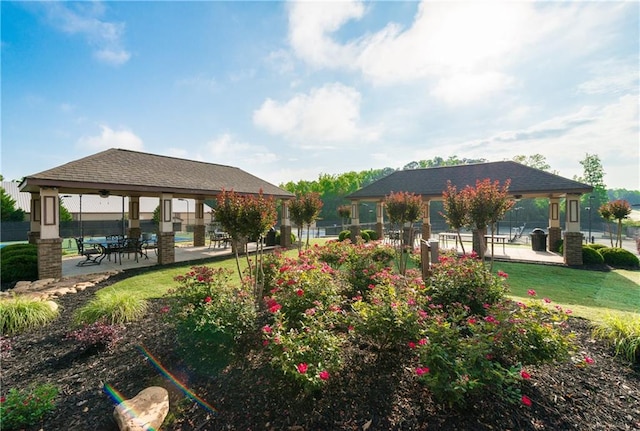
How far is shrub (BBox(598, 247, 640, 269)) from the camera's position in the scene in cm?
1084

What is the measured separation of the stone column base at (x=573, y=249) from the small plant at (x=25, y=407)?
1558 cm

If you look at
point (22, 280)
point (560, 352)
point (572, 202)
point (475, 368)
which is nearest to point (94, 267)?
point (22, 280)

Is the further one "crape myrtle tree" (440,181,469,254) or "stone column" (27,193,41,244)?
"stone column" (27,193,41,244)

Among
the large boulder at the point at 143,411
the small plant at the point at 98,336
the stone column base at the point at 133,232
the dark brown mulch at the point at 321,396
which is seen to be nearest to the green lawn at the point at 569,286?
the small plant at the point at 98,336

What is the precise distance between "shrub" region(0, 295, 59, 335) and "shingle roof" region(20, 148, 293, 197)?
4.05 metres

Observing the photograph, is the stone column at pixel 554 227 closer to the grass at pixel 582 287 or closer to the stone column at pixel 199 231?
the grass at pixel 582 287

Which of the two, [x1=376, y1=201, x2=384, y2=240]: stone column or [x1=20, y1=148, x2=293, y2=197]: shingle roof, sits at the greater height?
[x1=20, y1=148, x2=293, y2=197]: shingle roof

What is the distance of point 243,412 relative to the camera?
2.86 metres

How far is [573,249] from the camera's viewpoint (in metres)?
11.3

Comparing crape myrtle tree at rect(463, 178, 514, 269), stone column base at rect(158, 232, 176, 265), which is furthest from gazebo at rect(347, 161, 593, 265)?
stone column base at rect(158, 232, 176, 265)

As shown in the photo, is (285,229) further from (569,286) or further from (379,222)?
(569,286)

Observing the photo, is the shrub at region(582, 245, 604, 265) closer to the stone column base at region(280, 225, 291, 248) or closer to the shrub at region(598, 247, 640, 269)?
the shrub at region(598, 247, 640, 269)

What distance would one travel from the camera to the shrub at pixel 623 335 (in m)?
3.79

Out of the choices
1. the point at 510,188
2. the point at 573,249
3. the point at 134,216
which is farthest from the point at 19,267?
the point at 573,249
